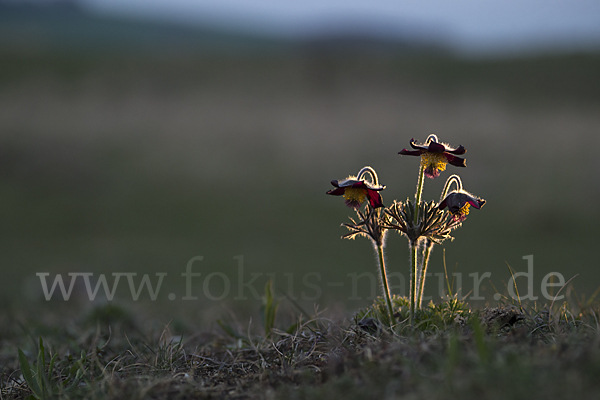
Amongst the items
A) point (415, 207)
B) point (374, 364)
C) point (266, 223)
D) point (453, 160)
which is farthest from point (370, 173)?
point (266, 223)

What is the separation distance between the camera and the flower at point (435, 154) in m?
2.15

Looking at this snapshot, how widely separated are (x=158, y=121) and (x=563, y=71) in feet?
70.2

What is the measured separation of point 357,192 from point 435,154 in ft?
1.30

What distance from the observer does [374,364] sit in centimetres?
179

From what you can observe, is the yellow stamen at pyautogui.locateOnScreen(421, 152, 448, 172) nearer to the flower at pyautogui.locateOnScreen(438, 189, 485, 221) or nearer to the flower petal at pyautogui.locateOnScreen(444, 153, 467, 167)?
the flower petal at pyautogui.locateOnScreen(444, 153, 467, 167)

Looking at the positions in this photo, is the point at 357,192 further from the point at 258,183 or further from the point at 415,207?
the point at 258,183

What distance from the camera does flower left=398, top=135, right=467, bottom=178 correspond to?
84.8 inches

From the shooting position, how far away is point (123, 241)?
957 cm

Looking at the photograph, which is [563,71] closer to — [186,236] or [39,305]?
[186,236]

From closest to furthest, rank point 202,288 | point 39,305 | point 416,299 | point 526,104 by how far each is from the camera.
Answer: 1. point 416,299
2. point 39,305
3. point 202,288
4. point 526,104

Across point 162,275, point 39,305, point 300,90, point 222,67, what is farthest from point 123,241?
point 222,67

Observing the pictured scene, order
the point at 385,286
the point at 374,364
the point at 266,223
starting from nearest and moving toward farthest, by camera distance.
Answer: the point at 374,364 < the point at 385,286 < the point at 266,223

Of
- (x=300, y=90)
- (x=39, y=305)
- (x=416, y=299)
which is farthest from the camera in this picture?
(x=300, y=90)

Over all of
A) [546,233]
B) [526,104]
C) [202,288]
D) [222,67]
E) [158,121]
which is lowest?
[202,288]
